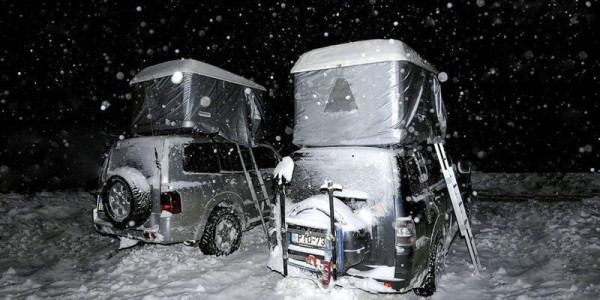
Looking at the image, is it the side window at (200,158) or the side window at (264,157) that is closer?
the side window at (200,158)

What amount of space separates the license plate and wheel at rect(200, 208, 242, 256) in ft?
7.82

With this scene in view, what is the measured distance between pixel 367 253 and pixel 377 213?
47cm

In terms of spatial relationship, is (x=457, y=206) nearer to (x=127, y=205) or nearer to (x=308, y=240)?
(x=308, y=240)

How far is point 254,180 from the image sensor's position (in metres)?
7.13

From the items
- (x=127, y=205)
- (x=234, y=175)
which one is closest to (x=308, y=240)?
(x=234, y=175)

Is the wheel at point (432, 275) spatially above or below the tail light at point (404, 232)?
below

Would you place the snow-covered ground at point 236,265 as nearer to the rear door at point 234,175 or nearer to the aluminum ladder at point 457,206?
the aluminum ladder at point 457,206

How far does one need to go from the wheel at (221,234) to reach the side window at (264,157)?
1692mm

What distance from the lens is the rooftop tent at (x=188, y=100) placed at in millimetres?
6668

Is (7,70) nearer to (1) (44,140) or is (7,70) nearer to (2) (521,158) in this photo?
(1) (44,140)

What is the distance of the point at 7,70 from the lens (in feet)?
36.8

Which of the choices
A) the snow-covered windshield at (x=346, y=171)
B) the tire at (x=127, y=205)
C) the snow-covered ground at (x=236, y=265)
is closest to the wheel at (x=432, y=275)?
the snow-covered ground at (x=236, y=265)

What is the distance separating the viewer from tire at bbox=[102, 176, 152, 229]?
5.16 m

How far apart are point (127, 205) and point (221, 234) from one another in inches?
64.0
